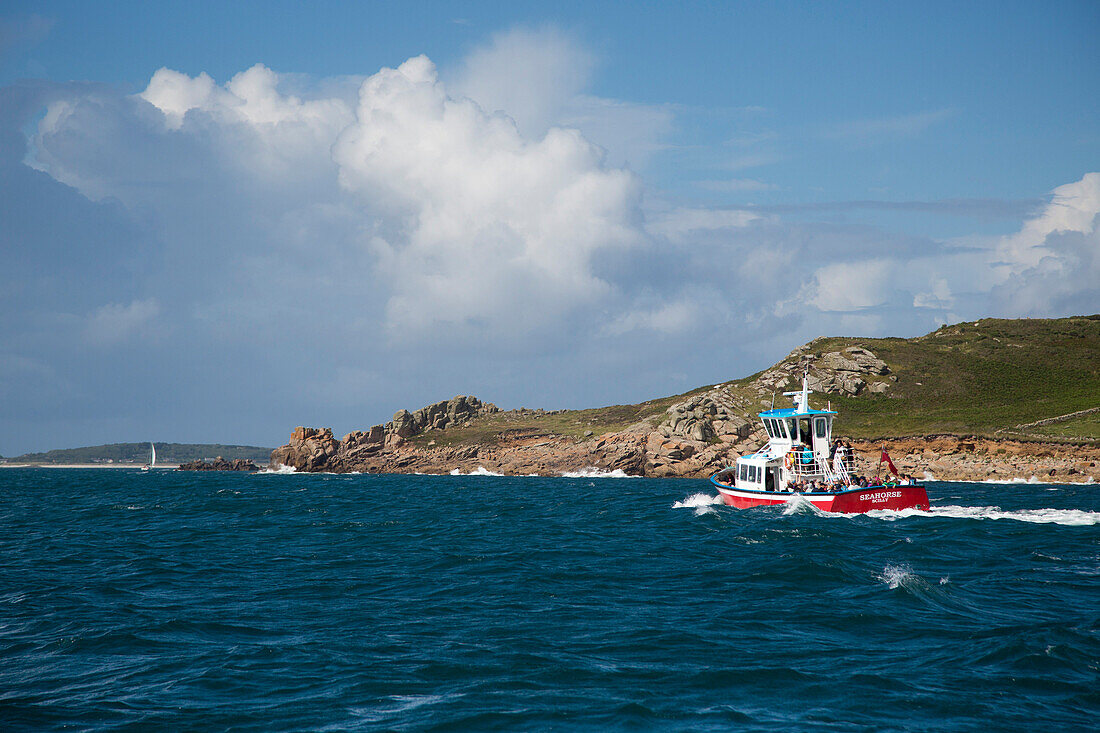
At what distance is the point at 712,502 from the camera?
62.8 metres

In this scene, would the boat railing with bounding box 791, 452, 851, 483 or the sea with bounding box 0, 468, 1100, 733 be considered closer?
the sea with bounding box 0, 468, 1100, 733

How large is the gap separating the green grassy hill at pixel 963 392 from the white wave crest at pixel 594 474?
45.0ft

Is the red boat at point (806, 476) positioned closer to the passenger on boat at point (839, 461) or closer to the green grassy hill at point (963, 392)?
the passenger on boat at point (839, 461)

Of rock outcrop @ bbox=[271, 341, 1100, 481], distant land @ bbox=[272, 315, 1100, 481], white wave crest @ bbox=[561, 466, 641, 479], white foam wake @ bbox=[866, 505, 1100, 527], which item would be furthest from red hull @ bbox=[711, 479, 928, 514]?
white wave crest @ bbox=[561, 466, 641, 479]

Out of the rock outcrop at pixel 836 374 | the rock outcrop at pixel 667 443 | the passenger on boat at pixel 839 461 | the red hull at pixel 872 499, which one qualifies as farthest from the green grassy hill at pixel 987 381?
the passenger on boat at pixel 839 461

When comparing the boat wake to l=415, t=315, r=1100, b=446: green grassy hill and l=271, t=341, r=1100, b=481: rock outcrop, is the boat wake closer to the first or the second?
l=271, t=341, r=1100, b=481: rock outcrop

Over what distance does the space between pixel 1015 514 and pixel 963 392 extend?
90.6 meters

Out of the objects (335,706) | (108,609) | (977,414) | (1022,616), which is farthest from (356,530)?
(977,414)

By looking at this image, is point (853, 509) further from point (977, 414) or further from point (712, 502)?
point (977, 414)

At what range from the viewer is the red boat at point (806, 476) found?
167 ft

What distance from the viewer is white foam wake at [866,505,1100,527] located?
45.7 m

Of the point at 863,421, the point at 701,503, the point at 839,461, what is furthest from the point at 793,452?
the point at 863,421

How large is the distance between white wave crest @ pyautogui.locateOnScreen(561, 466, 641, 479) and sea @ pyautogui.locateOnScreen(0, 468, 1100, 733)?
75206 mm

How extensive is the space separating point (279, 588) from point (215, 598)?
231 centimetres
